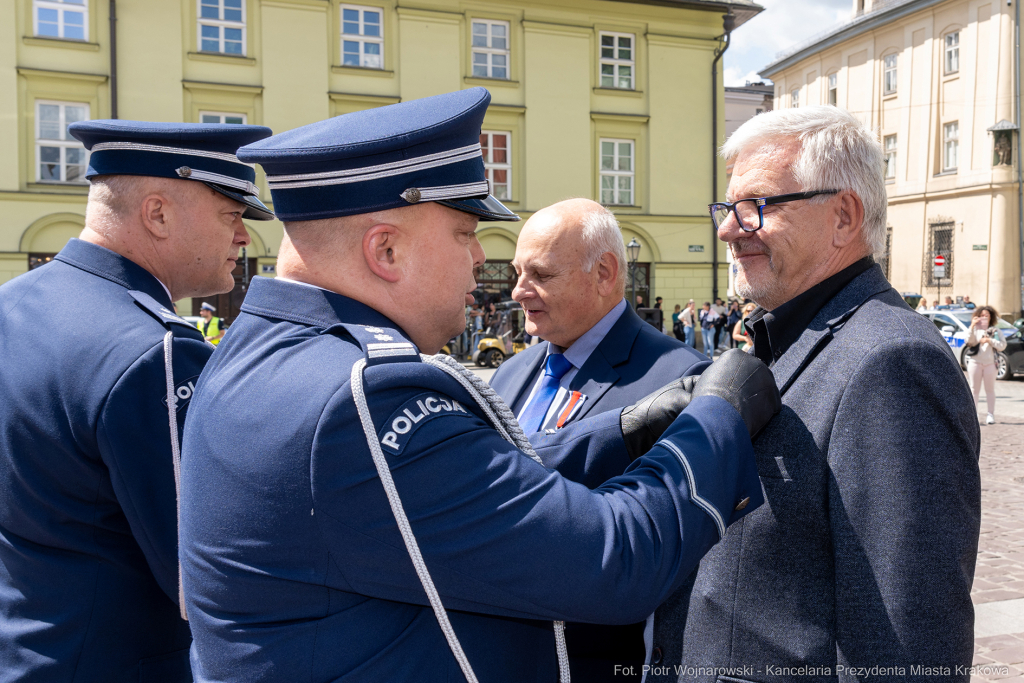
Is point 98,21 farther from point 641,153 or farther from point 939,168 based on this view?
point 939,168

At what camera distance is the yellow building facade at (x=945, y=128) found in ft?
89.2

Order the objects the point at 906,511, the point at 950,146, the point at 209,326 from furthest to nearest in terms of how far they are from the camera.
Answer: the point at 950,146 → the point at 209,326 → the point at 906,511

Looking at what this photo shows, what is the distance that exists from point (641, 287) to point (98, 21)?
51.4ft

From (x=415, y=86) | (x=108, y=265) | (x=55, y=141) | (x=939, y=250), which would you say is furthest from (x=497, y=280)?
(x=108, y=265)

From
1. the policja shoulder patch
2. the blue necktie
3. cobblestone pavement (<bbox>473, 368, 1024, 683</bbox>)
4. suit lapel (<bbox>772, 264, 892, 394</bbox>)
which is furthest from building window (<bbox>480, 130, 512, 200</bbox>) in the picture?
the policja shoulder patch

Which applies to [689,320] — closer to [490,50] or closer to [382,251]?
[490,50]

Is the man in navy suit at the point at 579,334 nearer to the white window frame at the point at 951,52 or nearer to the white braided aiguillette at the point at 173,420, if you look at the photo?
the white braided aiguillette at the point at 173,420

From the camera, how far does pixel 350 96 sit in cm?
2066

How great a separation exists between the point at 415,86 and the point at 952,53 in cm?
2093

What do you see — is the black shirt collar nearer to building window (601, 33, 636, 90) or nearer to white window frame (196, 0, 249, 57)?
white window frame (196, 0, 249, 57)

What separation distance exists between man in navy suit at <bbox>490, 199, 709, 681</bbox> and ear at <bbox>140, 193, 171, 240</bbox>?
1.30m

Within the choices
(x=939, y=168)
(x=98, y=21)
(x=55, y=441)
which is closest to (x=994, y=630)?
(x=55, y=441)

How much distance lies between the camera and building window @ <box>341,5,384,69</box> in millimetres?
20875

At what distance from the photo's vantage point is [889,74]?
32.0 meters
